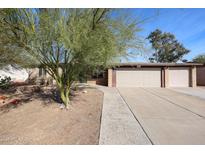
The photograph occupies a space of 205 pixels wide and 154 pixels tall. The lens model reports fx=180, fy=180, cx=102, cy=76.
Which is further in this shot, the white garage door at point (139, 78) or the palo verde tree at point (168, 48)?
the palo verde tree at point (168, 48)

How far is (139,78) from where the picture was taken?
1980 cm

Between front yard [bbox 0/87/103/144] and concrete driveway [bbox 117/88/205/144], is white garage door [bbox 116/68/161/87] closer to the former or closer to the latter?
front yard [bbox 0/87/103/144]

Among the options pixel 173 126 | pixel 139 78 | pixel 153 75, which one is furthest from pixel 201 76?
pixel 173 126

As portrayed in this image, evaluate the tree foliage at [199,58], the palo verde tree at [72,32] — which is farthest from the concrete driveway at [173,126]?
the tree foliage at [199,58]

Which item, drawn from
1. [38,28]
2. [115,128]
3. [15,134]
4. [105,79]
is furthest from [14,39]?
[105,79]

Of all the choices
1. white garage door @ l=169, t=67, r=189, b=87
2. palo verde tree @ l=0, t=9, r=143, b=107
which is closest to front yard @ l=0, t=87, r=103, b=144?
palo verde tree @ l=0, t=9, r=143, b=107

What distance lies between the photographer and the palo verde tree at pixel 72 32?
6.20 meters

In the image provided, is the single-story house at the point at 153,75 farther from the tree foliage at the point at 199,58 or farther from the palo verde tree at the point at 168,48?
the tree foliage at the point at 199,58

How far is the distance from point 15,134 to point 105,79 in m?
15.7

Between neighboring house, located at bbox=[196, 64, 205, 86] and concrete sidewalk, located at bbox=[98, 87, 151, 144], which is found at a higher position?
neighboring house, located at bbox=[196, 64, 205, 86]

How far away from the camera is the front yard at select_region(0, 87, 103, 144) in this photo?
16.1 ft

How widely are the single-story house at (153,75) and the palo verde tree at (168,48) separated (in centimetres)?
2171
